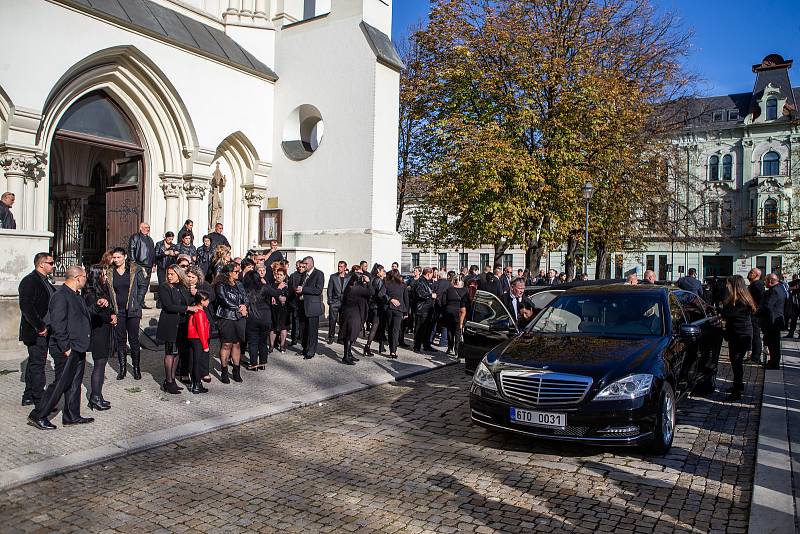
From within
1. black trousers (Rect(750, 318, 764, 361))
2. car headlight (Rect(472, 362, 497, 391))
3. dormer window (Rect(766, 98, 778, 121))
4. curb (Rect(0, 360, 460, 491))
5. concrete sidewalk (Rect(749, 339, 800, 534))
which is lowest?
curb (Rect(0, 360, 460, 491))

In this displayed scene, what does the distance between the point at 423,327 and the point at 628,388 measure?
741 centimetres

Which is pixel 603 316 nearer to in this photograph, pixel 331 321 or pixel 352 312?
pixel 352 312

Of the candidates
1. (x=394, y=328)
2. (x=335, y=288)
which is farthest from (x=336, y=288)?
(x=394, y=328)

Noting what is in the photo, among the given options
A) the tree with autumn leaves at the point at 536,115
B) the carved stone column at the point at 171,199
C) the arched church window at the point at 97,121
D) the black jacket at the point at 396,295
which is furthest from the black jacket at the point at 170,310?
the tree with autumn leaves at the point at 536,115

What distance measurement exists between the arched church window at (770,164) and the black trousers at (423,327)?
51.3m

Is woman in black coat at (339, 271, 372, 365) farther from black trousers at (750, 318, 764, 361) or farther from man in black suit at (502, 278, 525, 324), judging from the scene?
black trousers at (750, 318, 764, 361)

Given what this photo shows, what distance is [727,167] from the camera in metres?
55.2

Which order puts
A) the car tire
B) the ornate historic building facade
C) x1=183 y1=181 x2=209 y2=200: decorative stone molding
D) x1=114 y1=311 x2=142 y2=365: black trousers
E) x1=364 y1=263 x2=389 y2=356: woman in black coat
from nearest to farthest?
the car tire
x1=114 y1=311 x2=142 y2=365: black trousers
x1=364 y1=263 x2=389 y2=356: woman in black coat
x1=183 y1=181 x2=209 y2=200: decorative stone molding
the ornate historic building facade

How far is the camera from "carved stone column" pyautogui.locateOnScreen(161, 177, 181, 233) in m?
15.8

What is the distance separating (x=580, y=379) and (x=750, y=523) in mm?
1714

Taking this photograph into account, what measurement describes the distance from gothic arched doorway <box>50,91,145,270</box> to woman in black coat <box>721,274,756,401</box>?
13280 mm

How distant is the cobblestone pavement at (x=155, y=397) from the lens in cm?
601

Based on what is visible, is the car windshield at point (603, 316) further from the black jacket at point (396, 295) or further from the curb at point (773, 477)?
the black jacket at point (396, 295)

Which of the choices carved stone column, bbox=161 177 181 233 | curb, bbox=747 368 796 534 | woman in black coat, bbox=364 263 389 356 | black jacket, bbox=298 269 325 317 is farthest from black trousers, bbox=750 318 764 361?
carved stone column, bbox=161 177 181 233
